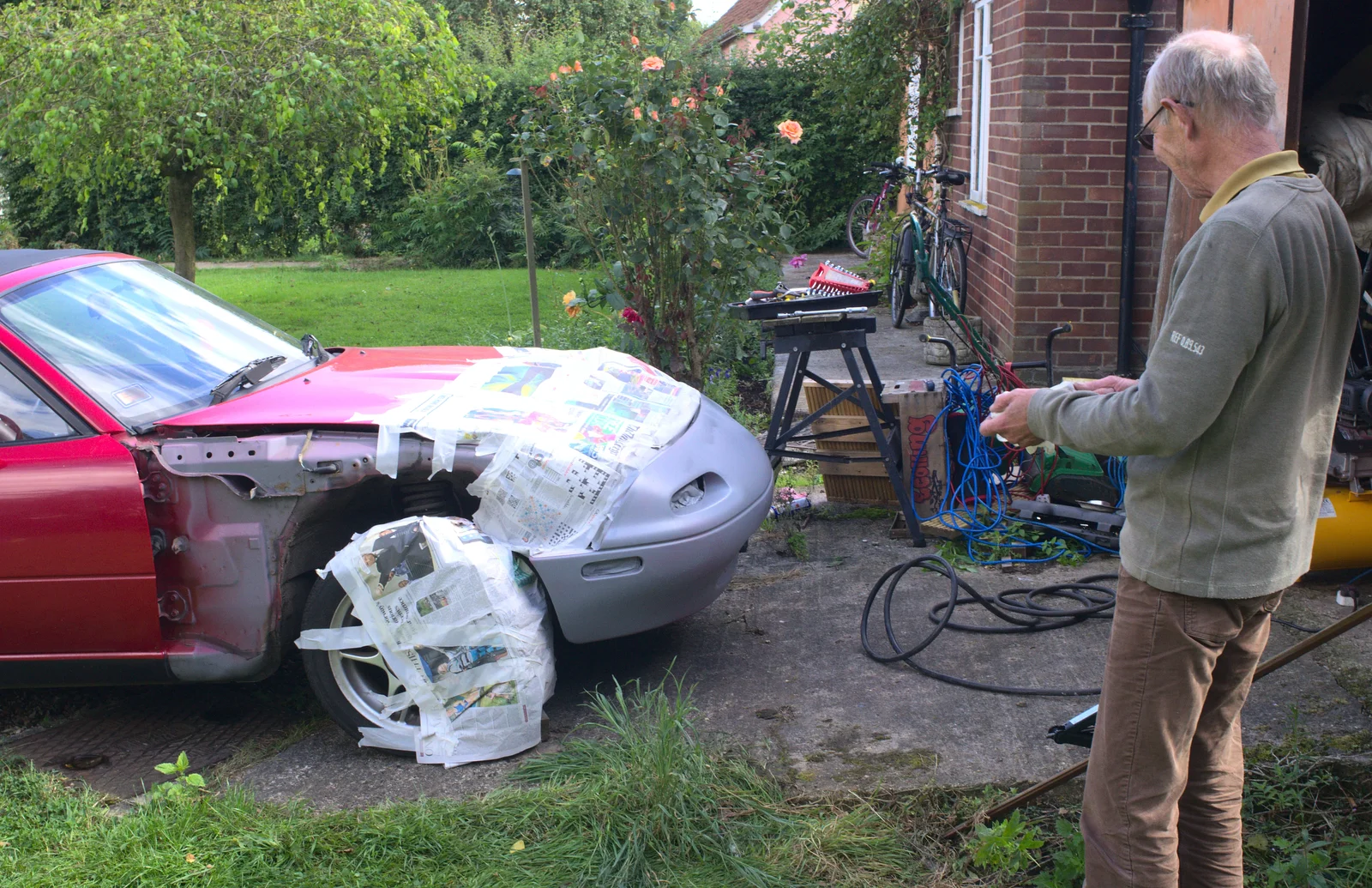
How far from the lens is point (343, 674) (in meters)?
3.61

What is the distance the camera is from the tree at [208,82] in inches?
331

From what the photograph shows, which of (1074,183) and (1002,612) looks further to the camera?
(1074,183)

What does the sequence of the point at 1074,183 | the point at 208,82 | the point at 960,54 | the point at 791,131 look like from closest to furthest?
the point at 791,131 < the point at 1074,183 < the point at 208,82 < the point at 960,54

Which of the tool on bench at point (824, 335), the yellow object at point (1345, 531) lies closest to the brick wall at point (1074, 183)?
the tool on bench at point (824, 335)

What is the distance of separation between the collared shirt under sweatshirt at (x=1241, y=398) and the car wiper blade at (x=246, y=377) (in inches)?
111

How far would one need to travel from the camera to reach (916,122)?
1127cm

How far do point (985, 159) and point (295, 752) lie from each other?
23.0 ft

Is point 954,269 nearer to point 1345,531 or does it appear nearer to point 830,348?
point 830,348

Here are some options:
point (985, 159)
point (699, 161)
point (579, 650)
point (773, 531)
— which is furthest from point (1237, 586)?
point (985, 159)

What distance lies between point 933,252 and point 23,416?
8.13 metres

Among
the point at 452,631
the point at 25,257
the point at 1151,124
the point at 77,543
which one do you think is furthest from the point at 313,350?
the point at 1151,124

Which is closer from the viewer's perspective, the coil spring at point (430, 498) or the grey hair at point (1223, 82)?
the grey hair at point (1223, 82)

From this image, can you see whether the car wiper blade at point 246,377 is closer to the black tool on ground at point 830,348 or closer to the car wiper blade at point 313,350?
the car wiper blade at point 313,350

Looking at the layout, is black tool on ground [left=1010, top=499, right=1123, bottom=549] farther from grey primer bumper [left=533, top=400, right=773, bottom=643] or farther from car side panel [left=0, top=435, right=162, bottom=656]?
car side panel [left=0, top=435, right=162, bottom=656]
